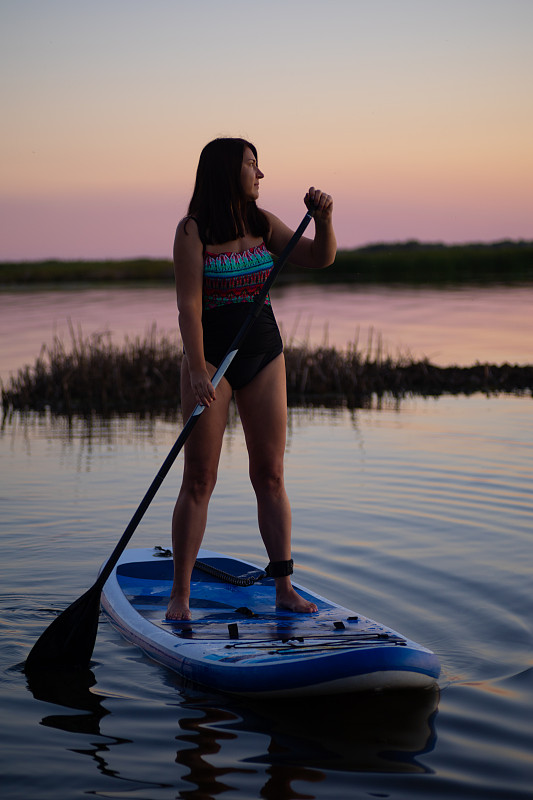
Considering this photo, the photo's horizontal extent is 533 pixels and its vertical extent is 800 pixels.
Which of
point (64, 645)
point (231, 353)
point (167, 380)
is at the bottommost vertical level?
point (64, 645)

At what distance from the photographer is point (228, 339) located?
420 cm

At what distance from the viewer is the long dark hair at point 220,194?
4129 millimetres

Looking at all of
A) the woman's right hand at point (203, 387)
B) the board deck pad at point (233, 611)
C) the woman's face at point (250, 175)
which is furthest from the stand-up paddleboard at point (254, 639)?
the woman's face at point (250, 175)

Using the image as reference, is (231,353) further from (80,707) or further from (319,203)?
(80,707)

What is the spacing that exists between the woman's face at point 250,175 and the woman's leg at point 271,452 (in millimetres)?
743

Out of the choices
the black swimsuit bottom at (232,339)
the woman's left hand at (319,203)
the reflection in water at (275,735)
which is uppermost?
the woman's left hand at (319,203)

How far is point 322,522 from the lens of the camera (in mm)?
6609

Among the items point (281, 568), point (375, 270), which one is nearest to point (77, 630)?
point (281, 568)

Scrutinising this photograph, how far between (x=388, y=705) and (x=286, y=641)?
486 mm

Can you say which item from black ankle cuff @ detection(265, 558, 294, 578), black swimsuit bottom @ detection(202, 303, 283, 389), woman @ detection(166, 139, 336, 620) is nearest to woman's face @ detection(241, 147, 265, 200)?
woman @ detection(166, 139, 336, 620)

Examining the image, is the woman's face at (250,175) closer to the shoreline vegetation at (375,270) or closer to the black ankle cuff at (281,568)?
the black ankle cuff at (281,568)

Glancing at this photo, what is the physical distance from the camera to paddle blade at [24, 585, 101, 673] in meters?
4.03

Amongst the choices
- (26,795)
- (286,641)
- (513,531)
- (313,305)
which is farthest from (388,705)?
(313,305)

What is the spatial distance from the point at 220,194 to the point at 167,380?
373 inches
